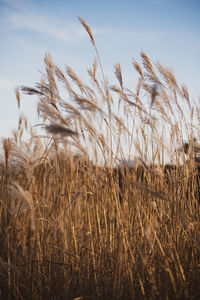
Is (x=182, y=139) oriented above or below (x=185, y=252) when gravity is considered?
above

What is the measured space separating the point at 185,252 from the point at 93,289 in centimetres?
61

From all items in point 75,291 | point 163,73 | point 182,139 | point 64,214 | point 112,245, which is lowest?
point 75,291

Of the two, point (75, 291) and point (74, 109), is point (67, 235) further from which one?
point (74, 109)

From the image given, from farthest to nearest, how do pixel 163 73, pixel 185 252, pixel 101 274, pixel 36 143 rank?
pixel 36 143 < pixel 163 73 < pixel 185 252 < pixel 101 274

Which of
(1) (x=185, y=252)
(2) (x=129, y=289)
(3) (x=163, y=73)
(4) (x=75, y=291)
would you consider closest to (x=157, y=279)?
(2) (x=129, y=289)

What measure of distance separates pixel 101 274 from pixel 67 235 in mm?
367

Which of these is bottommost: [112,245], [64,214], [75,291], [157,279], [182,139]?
[75,291]

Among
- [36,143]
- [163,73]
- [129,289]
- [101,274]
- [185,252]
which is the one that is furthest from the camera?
[36,143]

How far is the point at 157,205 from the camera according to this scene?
6.14ft

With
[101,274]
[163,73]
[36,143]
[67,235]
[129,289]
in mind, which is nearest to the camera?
[129,289]

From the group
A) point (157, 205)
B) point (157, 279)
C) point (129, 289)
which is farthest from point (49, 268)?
point (157, 205)

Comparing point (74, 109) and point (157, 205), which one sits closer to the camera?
point (74, 109)

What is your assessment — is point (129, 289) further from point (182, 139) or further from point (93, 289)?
point (182, 139)

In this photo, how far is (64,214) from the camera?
179 centimetres
